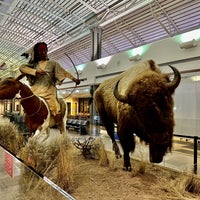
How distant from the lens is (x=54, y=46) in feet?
34.9

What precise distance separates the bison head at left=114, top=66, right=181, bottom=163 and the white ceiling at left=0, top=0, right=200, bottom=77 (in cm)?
416

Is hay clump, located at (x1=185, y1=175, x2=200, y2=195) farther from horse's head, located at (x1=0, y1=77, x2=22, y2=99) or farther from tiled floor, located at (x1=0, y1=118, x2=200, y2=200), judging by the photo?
horse's head, located at (x1=0, y1=77, x2=22, y2=99)

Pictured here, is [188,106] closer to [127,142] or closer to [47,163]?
[127,142]

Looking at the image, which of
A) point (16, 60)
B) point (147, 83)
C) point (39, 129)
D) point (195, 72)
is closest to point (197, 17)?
point (195, 72)

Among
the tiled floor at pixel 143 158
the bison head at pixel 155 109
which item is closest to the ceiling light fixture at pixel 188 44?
the tiled floor at pixel 143 158

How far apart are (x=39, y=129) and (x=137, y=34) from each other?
19.1 ft

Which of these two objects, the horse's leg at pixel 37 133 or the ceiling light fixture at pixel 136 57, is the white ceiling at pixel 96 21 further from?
the horse's leg at pixel 37 133

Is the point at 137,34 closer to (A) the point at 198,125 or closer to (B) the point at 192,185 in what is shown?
(A) the point at 198,125

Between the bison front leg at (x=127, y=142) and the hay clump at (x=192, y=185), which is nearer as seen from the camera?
the hay clump at (x=192, y=185)

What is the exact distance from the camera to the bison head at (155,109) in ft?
6.73

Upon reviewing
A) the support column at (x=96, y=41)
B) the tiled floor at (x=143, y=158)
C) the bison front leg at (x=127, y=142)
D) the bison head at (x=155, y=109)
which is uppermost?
the support column at (x=96, y=41)

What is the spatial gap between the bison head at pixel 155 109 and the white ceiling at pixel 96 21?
4160mm

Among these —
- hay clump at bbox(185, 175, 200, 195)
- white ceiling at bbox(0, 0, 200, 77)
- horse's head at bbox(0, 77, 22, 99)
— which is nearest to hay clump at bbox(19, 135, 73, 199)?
horse's head at bbox(0, 77, 22, 99)

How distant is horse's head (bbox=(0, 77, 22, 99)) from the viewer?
2.82 metres
